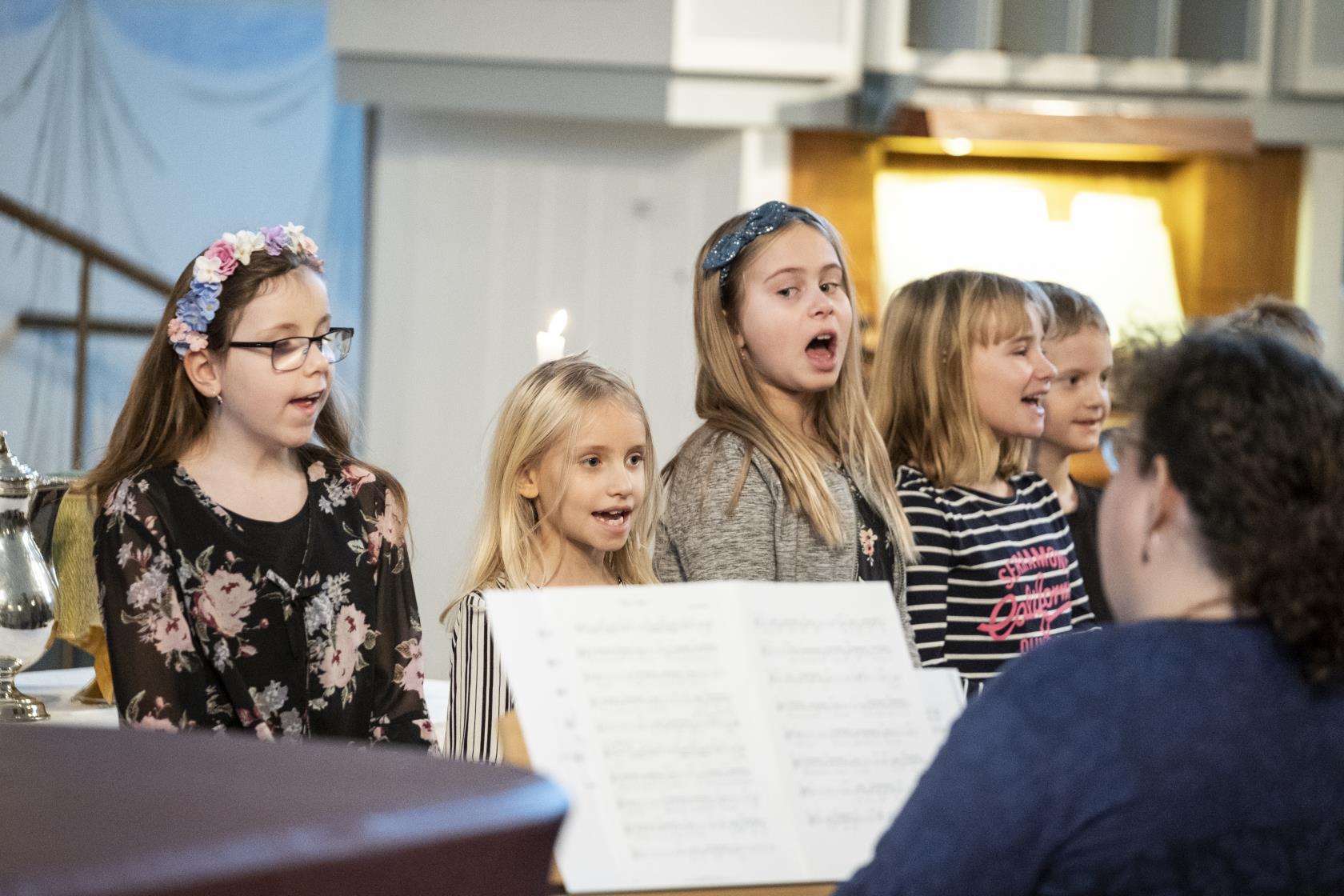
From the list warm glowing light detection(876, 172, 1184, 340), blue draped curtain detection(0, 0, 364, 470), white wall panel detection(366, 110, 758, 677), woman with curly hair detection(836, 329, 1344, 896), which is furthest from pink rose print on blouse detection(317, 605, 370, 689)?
blue draped curtain detection(0, 0, 364, 470)

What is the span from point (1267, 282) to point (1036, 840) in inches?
128

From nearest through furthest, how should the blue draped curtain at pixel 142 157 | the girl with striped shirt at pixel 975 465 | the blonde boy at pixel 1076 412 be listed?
the girl with striped shirt at pixel 975 465 → the blonde boy at pixel 1076 412 → the blue draped curtain at pixel 142 157

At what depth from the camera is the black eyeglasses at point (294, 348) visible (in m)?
2.00

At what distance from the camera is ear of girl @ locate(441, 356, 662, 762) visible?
2.04 m

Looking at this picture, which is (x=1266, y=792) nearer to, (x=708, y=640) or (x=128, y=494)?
(x=708, y=640)

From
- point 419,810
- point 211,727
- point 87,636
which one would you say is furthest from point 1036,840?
point 87,636

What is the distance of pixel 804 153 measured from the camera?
12.5 feet

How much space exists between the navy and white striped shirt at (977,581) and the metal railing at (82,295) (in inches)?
126

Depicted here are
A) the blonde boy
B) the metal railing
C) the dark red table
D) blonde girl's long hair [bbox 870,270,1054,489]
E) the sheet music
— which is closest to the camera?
the dark red table

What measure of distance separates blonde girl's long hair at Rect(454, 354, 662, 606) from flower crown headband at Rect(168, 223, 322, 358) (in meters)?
0.39

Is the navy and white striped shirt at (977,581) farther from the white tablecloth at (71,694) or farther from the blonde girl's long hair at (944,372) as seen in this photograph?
the white tablecloth at (71,694)

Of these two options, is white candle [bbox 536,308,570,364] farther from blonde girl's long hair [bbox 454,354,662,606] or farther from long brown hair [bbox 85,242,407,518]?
long brown hair [bbox 85,242,407,518]

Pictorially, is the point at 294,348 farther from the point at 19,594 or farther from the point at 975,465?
the point at 975,465

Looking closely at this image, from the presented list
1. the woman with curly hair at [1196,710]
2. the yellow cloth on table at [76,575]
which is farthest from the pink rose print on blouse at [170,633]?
the woman with curly hair at [1196,710]
